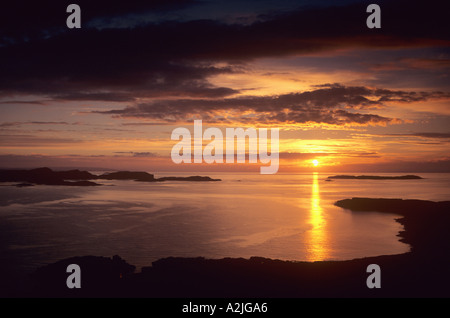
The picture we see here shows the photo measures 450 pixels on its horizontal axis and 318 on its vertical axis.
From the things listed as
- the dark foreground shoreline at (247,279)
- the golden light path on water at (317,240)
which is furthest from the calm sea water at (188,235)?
the dark foreground shoreline at (247,279)

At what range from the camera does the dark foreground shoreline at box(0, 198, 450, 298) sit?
68.6 ft

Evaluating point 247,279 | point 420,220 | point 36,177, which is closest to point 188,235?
point 247,279

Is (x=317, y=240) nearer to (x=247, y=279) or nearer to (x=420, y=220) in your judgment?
(x=420, y=220)

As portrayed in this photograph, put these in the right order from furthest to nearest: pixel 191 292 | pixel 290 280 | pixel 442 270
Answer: pixel 442 270, pixel 290 280, pixel 191 292

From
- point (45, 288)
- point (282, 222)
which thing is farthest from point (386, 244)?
point (45, 288)

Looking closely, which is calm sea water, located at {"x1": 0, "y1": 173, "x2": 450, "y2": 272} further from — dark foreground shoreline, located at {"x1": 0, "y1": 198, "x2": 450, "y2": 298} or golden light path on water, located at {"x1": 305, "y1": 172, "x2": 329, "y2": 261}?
dark foreground shoreline, located at {"x1": 0, "y1": 198, "x2": 450, "y2": 298}

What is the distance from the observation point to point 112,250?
3531 cm

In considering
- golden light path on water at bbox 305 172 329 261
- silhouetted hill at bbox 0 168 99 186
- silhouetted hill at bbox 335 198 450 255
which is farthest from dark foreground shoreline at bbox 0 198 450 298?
silhouetted hill at bbox 0 168 99 186

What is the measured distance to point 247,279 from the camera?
22.5m

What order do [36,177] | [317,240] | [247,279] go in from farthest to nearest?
[36,177] → [317,240] → [247,279]

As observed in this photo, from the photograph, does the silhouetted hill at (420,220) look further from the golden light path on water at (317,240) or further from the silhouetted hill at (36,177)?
the silhouetted hill at (36,177)
